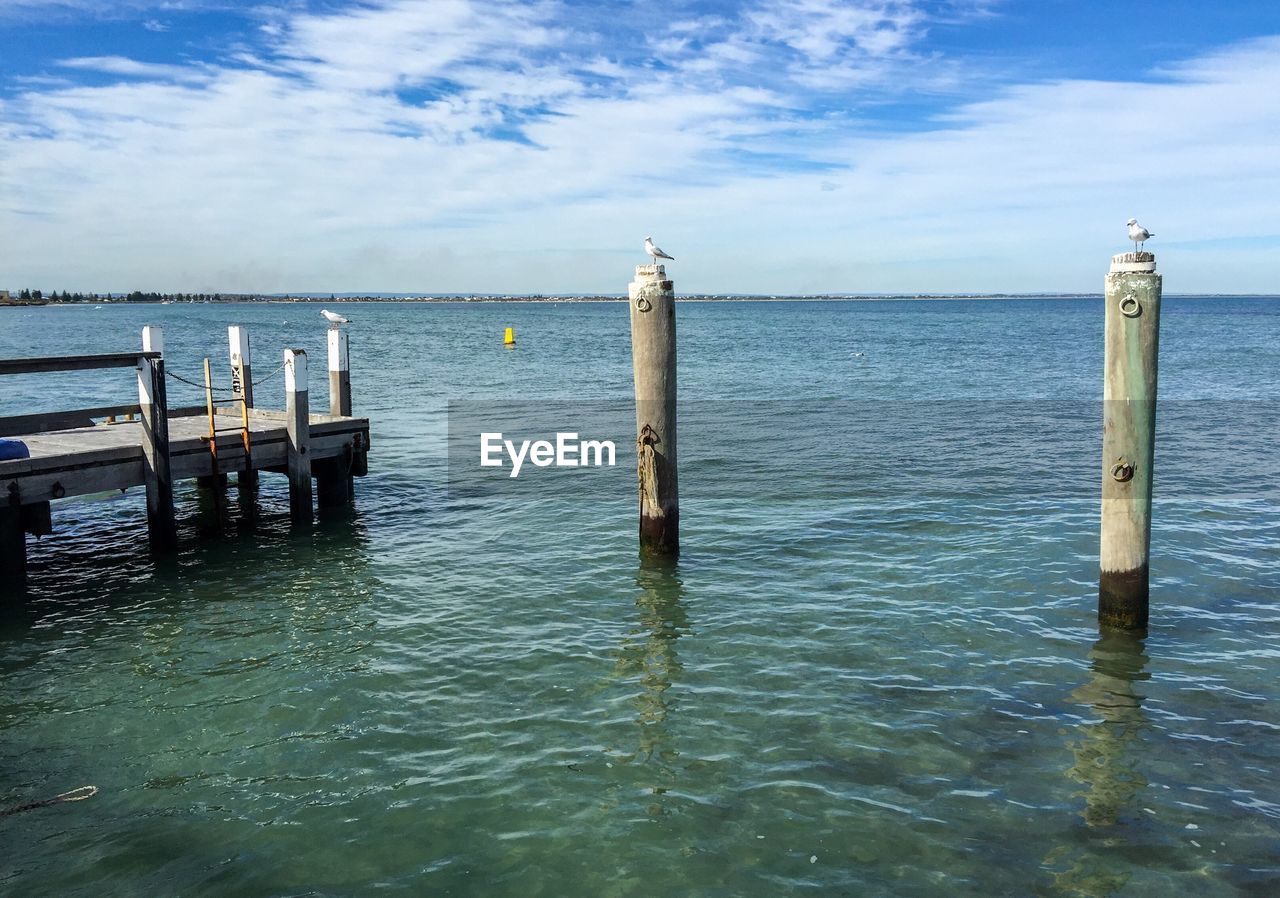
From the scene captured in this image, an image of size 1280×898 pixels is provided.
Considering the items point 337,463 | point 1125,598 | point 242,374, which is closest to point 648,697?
point 1125,598

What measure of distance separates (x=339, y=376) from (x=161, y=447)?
168 inches

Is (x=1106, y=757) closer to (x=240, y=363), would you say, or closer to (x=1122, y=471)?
(x=1122, y=471)

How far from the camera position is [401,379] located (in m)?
45.0

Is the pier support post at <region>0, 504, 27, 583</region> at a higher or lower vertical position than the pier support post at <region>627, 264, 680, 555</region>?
lower

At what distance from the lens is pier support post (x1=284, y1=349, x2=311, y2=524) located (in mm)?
15031

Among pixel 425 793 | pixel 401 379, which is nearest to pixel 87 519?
pixel 425 793

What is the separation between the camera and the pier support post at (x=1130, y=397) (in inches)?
369

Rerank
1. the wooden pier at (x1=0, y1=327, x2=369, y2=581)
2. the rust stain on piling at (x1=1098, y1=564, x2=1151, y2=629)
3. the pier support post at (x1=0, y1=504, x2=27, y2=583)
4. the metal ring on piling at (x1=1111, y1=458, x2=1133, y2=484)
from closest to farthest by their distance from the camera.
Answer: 1. the metal ring on piling at (x1=1111, y1=458, x2=1133, y2=484)
2. the rust stain on piling at (x1=1098, y1=564, x2=1151, y2=629)
3. the wooden pier at (x1=0, y1=327, x2=369, y2=581)
4. the pier support post at (x1=0, y1=504, x2=27, y2=583)

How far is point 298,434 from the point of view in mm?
15367

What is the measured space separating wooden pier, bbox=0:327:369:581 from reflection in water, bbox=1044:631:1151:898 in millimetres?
11473

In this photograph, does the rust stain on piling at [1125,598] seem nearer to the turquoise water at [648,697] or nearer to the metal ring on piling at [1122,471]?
the turquoise water at [648,697]

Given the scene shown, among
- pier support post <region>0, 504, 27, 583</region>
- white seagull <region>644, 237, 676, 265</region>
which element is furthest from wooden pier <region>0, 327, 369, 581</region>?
white seagull <region>644, 237, 676, 265</region>

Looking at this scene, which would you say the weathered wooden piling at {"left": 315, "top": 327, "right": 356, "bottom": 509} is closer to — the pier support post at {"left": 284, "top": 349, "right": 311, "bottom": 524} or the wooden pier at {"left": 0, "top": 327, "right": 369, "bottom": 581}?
the wooden pier at {"left": 0, "top": 327, "right": 369, "bottom": 581}

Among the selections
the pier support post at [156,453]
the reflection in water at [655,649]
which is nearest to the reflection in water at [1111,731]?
the reflection in water at [655,649]
